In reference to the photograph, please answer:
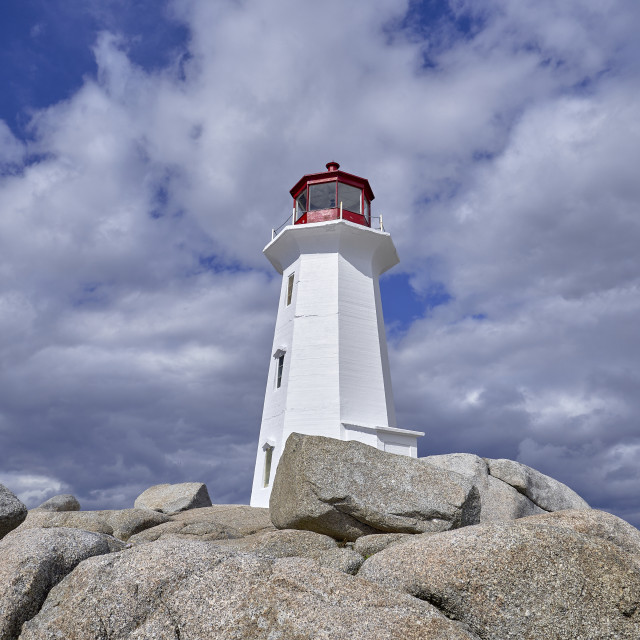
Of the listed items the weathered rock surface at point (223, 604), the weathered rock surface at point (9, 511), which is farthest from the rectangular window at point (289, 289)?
the weathered rock surface at point (223, 604)

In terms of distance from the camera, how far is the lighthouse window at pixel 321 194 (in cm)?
2878

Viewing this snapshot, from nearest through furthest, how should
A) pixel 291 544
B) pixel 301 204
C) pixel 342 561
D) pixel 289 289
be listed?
pixel 342 561 < pixel 291 544 < pixel 289 289 < pixel 301 204

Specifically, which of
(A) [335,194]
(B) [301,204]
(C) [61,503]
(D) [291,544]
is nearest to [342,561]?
(D) [291,544]

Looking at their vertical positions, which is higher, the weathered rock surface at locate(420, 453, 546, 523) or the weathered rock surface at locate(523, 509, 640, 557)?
the weathered rock surface at locate(420, 453, 546, 523)

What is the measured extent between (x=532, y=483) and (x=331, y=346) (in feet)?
29.5

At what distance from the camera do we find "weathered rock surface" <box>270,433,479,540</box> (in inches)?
459

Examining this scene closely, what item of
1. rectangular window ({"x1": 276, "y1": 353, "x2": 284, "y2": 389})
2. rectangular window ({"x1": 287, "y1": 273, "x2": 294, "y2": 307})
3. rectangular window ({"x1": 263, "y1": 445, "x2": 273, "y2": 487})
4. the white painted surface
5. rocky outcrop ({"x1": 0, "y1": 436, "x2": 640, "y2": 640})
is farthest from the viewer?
rectangular window ({"x1": 287, "y1": 273, "x2": 294, "y2": 307})

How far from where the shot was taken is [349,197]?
29047 millimetres

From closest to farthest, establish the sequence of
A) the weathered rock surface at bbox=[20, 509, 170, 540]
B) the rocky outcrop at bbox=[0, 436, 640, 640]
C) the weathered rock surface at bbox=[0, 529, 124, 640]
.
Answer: the rocky outcrop at bbox=[0, 436, 640, 640]
the weathered rock surface at bbox=[0, 529, 124, 640]
the weathered rock surface at bbox=[20, 509, 170, 540]

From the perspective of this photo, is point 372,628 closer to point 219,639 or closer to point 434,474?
point 219,639

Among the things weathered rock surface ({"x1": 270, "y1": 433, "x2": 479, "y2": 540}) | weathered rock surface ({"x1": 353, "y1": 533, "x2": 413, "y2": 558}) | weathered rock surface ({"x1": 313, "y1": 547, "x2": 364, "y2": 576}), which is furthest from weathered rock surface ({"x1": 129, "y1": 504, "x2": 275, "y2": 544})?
weathered rock surface ({"x1": 313, "y1": 547, "x2": 364, "y2": 576})

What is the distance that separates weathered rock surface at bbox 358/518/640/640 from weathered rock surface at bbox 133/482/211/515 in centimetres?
1364

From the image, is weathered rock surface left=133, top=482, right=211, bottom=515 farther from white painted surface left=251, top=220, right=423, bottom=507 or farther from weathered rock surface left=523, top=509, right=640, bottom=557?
weathered rock surface left=523, top=509, right=640, bottom=557

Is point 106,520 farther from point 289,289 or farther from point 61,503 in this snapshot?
point 289,289
